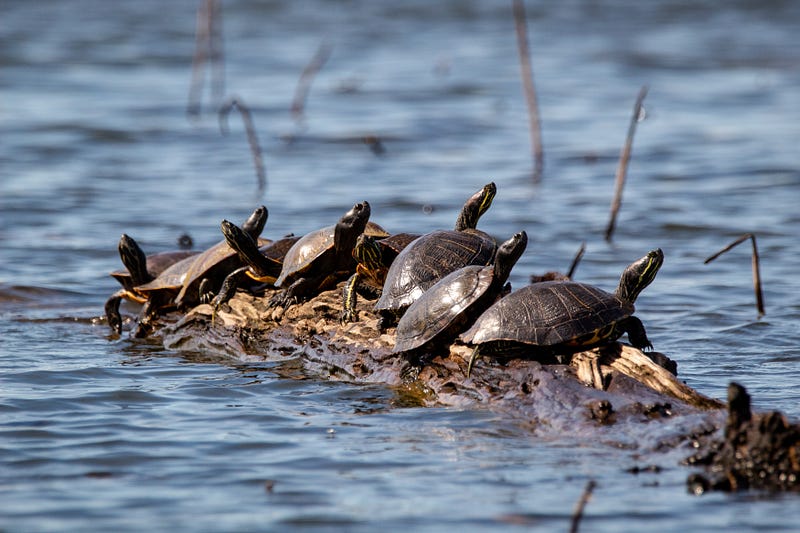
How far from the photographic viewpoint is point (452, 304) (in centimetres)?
494

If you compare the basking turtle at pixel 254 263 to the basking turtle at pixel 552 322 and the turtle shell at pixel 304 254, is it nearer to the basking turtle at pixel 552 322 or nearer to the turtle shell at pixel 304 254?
the turtle shell at pixel 304 254

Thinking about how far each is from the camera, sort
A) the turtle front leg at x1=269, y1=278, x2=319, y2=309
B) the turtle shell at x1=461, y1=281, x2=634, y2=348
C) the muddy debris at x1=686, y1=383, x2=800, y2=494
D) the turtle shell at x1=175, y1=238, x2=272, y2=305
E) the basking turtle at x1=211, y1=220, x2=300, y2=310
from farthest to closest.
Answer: the turtle shell at x1=175, y1=238, x2=272, y2=305
the basking turtle at x1=211, y1=220, x2=300, y2=310
the turtle front leg at x1=269, y1=278, x2=319, y2=309
the turtle shell at x1=461, y1=281, x2=634, y2=348
the muddy debris at x1=686, y1=383, x2=800, y2=494

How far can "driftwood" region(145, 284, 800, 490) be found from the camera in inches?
167

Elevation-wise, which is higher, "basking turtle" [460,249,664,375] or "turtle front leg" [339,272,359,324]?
"basking turtle" [460,249,664,375]

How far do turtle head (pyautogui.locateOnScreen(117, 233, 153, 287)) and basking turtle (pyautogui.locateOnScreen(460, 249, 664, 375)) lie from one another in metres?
2.77

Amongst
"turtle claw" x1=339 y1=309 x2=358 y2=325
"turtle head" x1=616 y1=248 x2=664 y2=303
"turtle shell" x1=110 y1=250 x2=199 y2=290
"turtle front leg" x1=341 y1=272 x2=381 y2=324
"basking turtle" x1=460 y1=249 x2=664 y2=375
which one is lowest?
"turtle shell" x1=110 y1=250 x2=199 y2=290

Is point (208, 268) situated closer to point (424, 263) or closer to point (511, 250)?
point (424, 263)

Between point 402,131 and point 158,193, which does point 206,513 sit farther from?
point 402,131

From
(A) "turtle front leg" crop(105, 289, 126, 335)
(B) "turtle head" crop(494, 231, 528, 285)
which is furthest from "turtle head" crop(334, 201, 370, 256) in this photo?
(A) "turtle front leg" crop(105, 289, 126, 335)

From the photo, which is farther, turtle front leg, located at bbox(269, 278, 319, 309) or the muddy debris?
turtle front leg, located at bbox(269, 278, 319, 309)

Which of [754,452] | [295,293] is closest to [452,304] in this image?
[295,293]

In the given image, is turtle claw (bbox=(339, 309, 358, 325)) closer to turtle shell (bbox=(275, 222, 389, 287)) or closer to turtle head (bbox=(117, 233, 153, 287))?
turtle shell (bbox=(275, 222, 389, 287))

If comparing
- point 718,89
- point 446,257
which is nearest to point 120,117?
point 718,89

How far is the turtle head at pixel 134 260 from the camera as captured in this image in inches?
269
